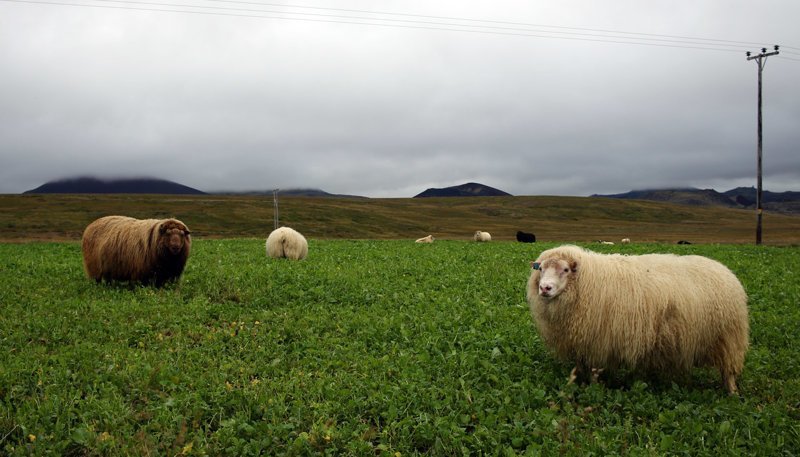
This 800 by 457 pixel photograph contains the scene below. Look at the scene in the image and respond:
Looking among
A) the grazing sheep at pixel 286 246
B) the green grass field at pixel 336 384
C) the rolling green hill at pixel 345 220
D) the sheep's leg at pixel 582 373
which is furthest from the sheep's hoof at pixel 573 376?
the rolling green hill at pixel 345 220

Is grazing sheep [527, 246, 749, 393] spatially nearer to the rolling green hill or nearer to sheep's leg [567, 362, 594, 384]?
sheep's leg [567, 362, 594, 384]

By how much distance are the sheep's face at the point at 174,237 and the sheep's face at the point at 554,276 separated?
31.8 ft

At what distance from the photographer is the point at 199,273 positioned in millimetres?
14844

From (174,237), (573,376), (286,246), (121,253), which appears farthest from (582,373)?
(286,246)

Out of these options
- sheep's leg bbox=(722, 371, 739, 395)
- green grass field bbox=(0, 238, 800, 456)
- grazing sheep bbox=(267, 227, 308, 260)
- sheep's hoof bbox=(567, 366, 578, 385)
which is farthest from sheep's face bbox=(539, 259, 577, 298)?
grazing sheep bbox=(267, 227, 308, 260)

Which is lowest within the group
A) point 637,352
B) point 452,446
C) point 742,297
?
point 452,446

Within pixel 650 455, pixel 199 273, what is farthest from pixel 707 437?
pixel 199 273

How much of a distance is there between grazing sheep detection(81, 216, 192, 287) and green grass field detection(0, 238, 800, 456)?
35.9 inches

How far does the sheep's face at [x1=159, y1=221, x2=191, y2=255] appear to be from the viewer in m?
12.9

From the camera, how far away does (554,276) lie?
23.7 ft

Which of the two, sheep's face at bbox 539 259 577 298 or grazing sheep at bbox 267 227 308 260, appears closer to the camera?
sheep's face at bbox 539 259 577 298

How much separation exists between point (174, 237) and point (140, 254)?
3.53ft

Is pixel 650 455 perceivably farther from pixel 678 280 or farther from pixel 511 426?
pixel 678 280

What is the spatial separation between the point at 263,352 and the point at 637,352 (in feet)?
19.3
